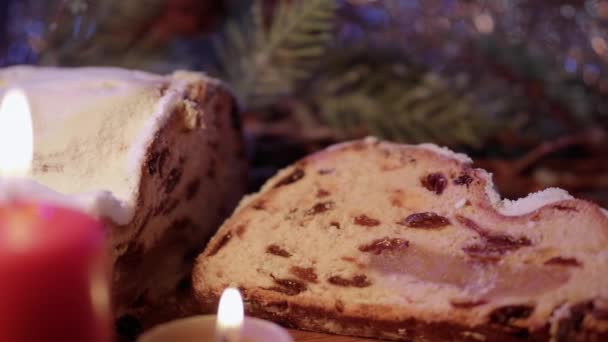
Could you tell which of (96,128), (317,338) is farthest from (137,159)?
(317,338)

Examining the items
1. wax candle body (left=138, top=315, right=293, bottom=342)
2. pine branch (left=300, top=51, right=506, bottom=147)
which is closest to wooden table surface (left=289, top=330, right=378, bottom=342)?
wax candle body (left=138, top=315, right=293, bottom=342)

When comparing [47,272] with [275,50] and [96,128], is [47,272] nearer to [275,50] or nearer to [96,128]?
[96,128]

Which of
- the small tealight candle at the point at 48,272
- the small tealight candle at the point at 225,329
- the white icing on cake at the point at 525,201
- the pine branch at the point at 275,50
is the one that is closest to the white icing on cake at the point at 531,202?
the white icing on cake at the point at 525,201

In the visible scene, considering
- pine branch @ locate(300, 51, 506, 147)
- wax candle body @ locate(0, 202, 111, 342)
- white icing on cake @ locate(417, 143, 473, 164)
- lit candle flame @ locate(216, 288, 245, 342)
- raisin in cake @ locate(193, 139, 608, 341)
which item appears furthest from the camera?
pine branch @ locate(300, 51, 506, 147)

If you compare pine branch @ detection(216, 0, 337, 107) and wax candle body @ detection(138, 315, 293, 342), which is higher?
pine branch @ detection(216, 0, 337, 107)

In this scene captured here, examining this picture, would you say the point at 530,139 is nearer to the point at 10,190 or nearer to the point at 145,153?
the point at 145,153

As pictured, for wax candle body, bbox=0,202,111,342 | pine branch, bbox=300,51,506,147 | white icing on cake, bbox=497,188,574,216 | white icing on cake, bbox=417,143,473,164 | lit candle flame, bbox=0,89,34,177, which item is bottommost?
wax candle body, bbox=0,202,111,342

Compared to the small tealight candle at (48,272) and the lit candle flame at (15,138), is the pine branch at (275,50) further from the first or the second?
the small tealight candle at (48,272)

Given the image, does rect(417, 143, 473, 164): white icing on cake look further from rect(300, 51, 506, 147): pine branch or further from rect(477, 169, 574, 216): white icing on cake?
rect(300, 51, 506, 147): pine branch
